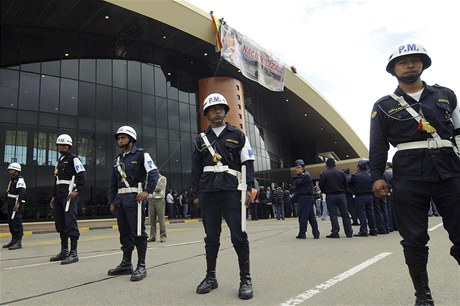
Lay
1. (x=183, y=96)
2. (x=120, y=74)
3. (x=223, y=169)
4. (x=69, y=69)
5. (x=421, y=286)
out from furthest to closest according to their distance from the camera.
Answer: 1. (x=183, y=96)
2. (x=120, y=74)
3. (x=69, y=69)
4. (x=223, y=169)
5. (x=421, y=286)

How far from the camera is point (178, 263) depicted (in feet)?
17.0

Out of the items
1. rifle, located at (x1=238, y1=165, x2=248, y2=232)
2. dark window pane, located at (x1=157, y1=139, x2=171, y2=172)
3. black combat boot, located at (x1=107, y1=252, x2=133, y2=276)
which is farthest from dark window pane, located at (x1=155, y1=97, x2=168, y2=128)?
rifle, located at (x1=238, y1=165, x2=248, y2=232)

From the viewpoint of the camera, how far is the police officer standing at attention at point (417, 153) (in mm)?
2676

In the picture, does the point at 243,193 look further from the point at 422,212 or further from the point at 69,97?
the point at 69,97

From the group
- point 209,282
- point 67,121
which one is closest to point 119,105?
point 67,121

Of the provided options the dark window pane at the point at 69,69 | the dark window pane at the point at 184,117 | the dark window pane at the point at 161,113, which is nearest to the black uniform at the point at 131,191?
the dark window pane at the point at 69,69

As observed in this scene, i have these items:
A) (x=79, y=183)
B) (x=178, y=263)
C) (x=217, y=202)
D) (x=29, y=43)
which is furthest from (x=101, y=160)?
(x=217, y=202)

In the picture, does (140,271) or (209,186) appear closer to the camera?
(209,186)

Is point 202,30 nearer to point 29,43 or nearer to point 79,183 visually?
point 29,43

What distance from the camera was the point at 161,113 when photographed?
21578 mm

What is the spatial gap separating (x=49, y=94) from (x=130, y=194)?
15616 millimetres

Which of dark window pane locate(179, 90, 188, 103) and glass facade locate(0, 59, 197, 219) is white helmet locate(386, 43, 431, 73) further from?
dark window pane locate(179, 90, 188, 103)

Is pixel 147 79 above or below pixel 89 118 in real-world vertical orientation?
above

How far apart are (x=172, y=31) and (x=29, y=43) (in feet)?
24.4
